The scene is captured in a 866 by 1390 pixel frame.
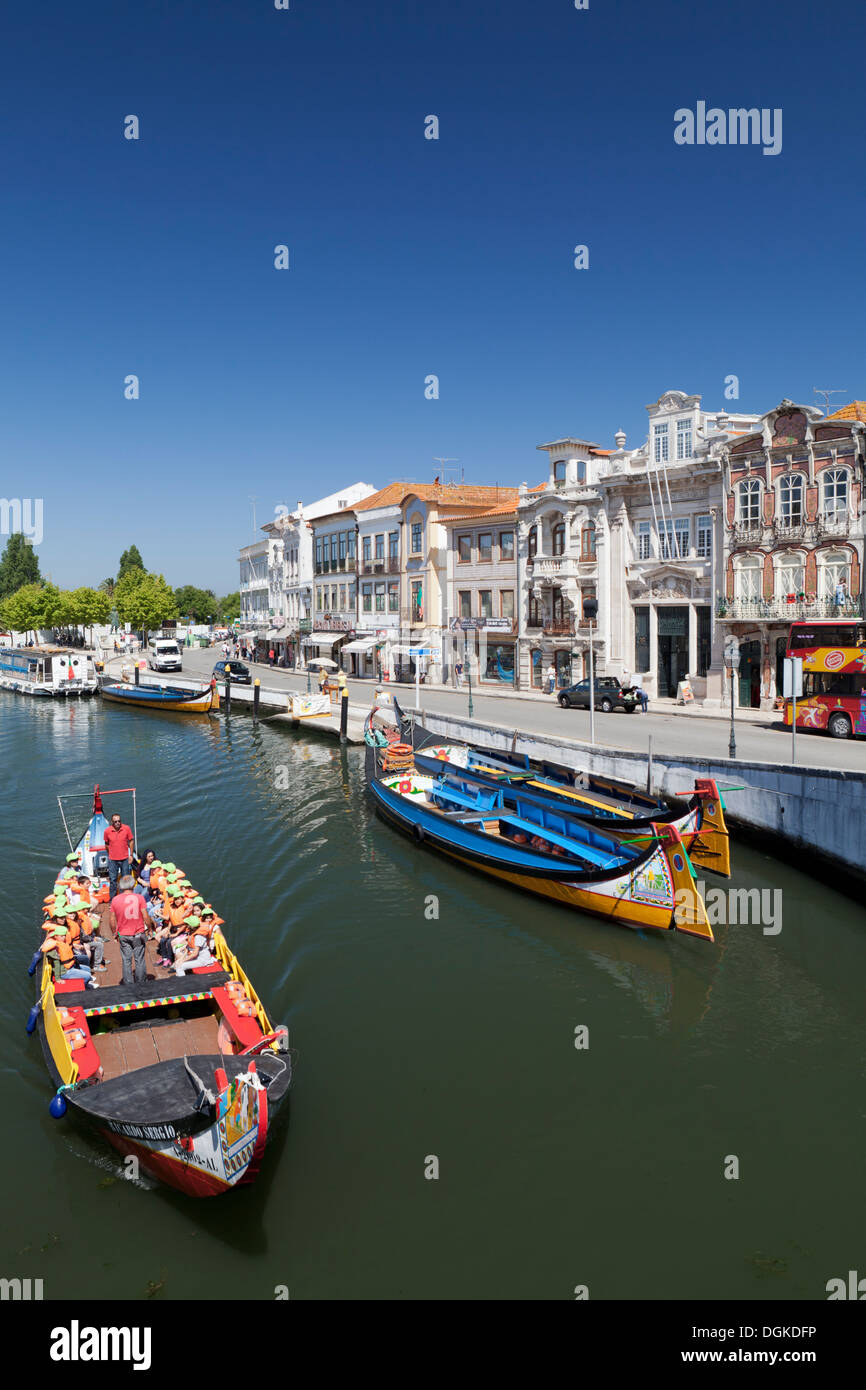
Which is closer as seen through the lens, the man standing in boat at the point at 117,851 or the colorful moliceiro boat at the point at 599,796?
the man standing in boat at the point at 117,851

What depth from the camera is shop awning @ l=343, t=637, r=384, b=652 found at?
61531mm

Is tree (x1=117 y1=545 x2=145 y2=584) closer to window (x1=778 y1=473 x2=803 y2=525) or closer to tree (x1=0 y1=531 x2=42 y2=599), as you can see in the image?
tree (x1=0 y1=531 x2=42 y2=599)

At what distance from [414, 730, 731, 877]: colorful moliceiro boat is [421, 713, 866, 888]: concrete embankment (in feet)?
2.90

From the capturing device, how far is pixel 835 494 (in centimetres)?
3534

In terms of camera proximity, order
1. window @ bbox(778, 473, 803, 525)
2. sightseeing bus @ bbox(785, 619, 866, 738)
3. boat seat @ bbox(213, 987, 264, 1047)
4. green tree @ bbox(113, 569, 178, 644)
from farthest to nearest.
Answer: green tree @ bbox(113, 569, 178, 644)
window @ bbox(778, 473, 803, 525)
sightseeing bus @ bbox(785, 619, 866, 738)
boat seat @ bbox(213, 987, 264, 1047)

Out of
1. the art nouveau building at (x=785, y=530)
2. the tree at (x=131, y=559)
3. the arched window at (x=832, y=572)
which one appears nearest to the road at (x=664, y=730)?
the art nouveau building at (x=785, y=530)

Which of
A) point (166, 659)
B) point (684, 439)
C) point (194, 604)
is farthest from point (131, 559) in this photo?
point (684, 439)

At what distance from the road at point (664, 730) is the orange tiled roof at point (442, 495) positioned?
589 inches

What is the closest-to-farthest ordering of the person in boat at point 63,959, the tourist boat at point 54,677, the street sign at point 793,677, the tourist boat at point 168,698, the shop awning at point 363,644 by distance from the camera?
the person in boat at point 63,959
the street sign at point 793,677
the tourist boat at point 168,698
the shop awning at point 363,644
the tourist boat at point 54,677

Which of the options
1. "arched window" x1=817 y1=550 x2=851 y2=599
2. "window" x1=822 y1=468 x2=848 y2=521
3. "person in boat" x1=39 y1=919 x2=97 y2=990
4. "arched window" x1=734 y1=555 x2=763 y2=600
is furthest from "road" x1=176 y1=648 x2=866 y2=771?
"person in boat" x1=39 y1=919 x2=97 y2=990

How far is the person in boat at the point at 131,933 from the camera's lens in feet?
46.2

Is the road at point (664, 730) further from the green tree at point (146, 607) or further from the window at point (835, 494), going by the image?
the green tree at point (146, 607)

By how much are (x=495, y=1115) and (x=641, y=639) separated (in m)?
34.0
